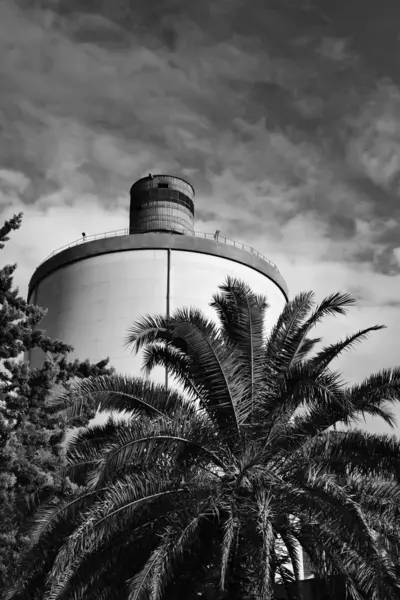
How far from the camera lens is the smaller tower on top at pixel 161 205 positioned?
1206 inches

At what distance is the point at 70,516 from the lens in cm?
1439

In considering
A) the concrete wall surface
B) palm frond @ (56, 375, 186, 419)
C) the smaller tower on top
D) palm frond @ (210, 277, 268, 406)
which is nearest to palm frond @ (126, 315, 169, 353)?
palm frond @ (56, 375, 186, 419)

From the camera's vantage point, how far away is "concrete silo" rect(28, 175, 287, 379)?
2706cm

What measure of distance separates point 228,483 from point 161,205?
59.8ft

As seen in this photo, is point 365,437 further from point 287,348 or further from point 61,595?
point 61,595

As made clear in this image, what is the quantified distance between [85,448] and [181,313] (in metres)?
3.23

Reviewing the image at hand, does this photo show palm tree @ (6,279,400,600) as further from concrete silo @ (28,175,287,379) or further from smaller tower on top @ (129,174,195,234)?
smaller tower on top @ (129,174,195,234)

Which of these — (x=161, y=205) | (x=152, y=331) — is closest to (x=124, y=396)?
(x=152, y=331)

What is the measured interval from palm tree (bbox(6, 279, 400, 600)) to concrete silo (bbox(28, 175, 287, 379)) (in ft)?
37.7

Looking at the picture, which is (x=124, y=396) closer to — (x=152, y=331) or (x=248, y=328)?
(x=152, y=331)

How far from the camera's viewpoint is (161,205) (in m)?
31.0

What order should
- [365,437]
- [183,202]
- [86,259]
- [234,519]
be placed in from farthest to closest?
1. [183,202]
2. [86,259]
3. [365,437]
4. [234,519]

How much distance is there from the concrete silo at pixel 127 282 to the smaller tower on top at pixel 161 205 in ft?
1.15

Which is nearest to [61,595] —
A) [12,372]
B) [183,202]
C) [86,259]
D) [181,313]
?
[181,313]
